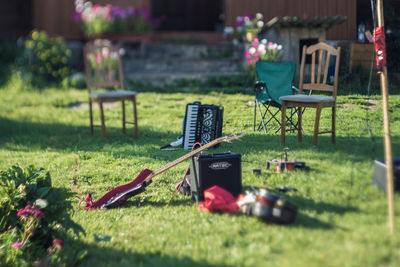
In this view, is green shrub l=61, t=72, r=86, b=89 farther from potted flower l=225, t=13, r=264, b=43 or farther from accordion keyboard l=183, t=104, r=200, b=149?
accordion keyboard l=183, t=104, r=200, b=149

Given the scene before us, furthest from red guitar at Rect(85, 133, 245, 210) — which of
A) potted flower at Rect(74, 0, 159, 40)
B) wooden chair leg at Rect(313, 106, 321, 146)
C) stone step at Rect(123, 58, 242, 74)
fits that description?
potted flower at Rect(74, 0, 159, 40)

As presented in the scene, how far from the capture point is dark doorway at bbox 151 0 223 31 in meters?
14.6

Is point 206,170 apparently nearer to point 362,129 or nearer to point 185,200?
point 185,200

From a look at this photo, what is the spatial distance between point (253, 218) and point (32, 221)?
177cm

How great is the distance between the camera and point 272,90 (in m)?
4.79

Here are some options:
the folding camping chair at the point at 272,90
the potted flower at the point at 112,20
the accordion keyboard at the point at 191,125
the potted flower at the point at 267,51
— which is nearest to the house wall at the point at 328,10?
the potted flower at the point at 267,51

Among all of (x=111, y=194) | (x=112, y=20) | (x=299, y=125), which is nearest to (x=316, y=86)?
(x=299, y=125)

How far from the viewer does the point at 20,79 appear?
1091 centimetres

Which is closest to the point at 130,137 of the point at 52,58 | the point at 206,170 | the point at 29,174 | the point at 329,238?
the point at 29,174

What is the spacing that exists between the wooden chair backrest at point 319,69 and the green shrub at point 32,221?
7.90ft

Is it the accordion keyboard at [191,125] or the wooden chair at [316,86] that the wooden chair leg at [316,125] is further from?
the accordion keyboard at [191,125]

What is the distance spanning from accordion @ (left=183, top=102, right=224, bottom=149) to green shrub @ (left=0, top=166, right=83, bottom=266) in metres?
1.92

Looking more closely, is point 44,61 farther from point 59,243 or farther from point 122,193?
point 59,243

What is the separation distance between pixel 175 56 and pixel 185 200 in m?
7.36
